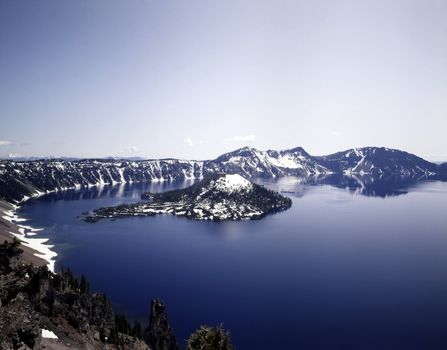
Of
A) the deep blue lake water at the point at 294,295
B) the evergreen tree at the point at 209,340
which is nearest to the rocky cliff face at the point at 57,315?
the deep blue lake water at the point at 294,295

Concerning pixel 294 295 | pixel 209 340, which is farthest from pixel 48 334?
pixel 294 295

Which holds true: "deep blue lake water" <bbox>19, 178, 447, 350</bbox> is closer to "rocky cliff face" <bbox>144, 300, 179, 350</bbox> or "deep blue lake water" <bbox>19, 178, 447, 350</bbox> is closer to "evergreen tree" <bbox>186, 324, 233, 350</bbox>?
"rocky cliff face" <bbox>144, 300, 179, 350</bbox>

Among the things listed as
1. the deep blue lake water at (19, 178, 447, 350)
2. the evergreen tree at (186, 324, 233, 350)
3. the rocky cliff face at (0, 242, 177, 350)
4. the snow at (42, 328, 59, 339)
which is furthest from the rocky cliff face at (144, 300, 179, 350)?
the evergreen tree at (186, 324, 233, 350)

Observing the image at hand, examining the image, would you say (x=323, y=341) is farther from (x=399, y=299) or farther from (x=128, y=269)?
(x=128, y=269)

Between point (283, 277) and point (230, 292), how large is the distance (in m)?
28.8

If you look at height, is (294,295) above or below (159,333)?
below

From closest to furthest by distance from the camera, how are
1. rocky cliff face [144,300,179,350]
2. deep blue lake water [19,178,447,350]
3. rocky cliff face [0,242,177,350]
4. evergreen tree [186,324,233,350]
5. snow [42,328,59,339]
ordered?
evergreen tree [186,324,233,350] → rocky cliff face [0,242,177,350] → snow [42,328,59,339] → rocky cliff face [144,300,179,350] → deep blue lake water [19,178,447,350]

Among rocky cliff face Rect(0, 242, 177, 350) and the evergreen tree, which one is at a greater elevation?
the evergreen tree

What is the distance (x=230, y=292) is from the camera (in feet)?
495

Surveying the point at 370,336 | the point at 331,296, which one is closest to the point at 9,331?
the point at 370,336

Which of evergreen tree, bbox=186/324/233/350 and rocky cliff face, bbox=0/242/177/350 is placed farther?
rocky cliff face, bbox=0/242/177/350

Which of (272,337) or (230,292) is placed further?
(230,292)

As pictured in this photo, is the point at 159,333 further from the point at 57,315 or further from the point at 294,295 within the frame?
the point at 294,295

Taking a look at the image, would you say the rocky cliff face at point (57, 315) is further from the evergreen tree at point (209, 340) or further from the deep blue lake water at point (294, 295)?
the evergreen tree at point (209, 340)
